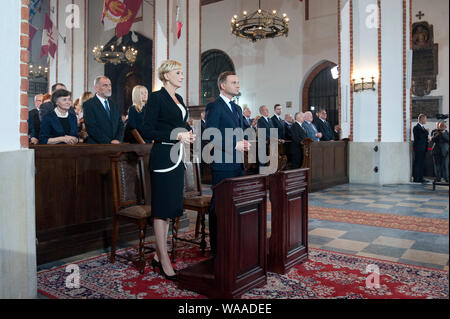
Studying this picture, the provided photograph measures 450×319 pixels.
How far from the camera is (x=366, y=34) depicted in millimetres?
8773

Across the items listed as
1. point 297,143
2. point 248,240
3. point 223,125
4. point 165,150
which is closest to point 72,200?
point 165,150

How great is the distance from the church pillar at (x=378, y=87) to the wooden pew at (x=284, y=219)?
626 cm

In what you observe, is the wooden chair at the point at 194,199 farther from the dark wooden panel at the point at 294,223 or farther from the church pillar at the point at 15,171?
the church pillar at the point at 15,171

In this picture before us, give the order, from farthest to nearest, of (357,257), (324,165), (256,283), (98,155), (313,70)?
(313,70) < (324,165) < (98,155) < (357,257) < (256,283)

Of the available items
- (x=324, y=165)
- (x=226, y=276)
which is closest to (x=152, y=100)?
(x=226, y=276)

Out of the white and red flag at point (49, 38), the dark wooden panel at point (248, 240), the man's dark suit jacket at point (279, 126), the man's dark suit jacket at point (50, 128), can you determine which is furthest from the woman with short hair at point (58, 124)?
the white and red flag at point (49, 38)

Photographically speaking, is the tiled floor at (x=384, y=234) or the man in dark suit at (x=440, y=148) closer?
the tiled floor at (x=384, y=234)

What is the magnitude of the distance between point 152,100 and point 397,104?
7477mm

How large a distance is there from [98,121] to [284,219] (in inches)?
96.2

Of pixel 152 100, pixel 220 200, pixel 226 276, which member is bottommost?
pixel 226 276

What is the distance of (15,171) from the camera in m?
2.37

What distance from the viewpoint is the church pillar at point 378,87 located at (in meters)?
8.60

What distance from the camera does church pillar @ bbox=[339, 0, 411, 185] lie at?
28.2 feet
